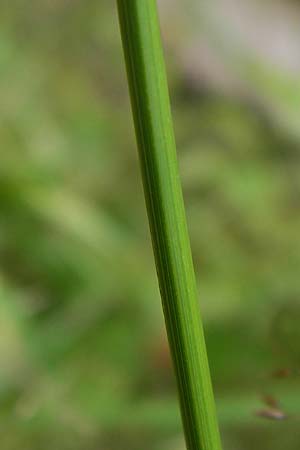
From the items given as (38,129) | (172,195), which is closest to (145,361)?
(38,129)

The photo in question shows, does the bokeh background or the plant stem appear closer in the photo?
the plant stem

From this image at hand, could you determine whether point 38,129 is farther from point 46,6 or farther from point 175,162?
point 175,162

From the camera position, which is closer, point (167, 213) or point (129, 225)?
point (167, 213)

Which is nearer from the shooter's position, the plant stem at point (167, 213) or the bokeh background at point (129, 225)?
the plant stem at point (167, 213)

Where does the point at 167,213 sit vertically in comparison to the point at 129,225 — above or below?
above
